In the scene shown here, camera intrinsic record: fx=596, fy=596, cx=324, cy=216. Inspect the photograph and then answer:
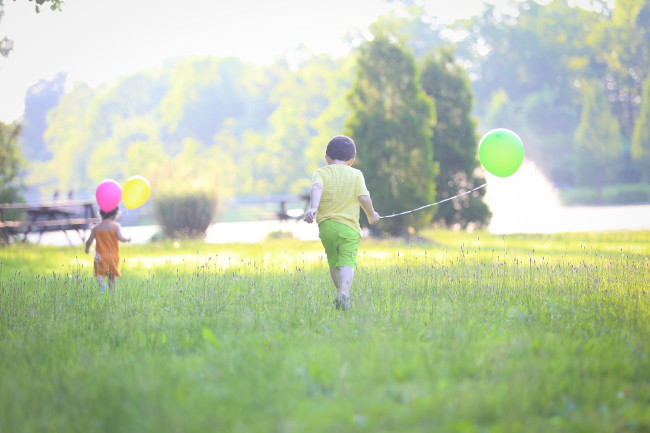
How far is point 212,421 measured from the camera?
2.97 meters

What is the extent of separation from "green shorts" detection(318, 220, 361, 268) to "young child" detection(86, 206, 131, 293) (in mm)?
2977

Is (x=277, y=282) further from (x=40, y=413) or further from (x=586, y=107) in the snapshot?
(x=586, y=107)

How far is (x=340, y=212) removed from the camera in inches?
234

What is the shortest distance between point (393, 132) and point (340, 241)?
9.44 metres

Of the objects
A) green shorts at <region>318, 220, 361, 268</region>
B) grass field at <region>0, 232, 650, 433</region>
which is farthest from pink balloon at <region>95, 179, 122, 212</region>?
green shorts at <region>318, 220, 361, 268</region>

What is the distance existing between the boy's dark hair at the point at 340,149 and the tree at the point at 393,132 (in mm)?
8260

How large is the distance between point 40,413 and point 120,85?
72619 mm

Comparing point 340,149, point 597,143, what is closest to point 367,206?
point 340,149

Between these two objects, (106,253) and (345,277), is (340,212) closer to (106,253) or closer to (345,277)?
(345,277)

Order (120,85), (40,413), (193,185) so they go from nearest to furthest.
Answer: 1. (40,413)
2. (193,185)
3. (120,85)

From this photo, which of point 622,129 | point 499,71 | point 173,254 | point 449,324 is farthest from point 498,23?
point 449,324

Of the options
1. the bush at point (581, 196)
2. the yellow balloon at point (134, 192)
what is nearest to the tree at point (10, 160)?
the yellow balloon at point (134, 192)

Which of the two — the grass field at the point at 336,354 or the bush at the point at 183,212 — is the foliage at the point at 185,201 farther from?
the grass field at the point at 336,354

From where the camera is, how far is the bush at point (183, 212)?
17062 mm
